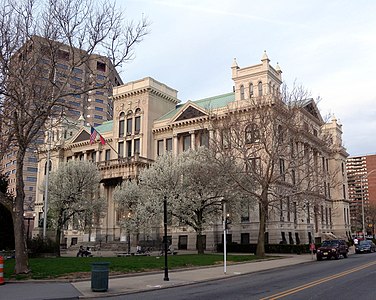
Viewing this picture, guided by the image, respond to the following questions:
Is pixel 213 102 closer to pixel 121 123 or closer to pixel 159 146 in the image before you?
pixel 159 146

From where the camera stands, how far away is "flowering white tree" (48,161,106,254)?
51594mm

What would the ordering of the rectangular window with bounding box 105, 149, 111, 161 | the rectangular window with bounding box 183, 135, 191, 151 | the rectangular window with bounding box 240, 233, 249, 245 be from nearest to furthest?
the rectangular window with bounding box 240, 233, 249, 245
the rectangular window with bounding box 183, 135, 191, 151
the rectangular window with bounding box 105, 149, 111, 161

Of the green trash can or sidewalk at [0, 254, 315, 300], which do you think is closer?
sidewalk at [0, 254, 315, 300]

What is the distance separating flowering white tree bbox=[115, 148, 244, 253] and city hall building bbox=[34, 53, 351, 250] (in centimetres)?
714

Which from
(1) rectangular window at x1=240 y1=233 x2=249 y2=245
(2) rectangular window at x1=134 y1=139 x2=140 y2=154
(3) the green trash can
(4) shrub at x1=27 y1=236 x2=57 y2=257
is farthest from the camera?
(2) rectangular window at x1=134 y1=139 x2=140 y2=154

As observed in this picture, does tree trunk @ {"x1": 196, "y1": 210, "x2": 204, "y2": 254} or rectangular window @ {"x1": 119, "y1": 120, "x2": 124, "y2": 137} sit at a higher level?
rectangular window @ {"x1": 119, "y1": 120, "x2": 124, "y2": 137}

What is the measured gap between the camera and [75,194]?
52.1 m

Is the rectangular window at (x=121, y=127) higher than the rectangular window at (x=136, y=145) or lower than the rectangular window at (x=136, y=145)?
higher

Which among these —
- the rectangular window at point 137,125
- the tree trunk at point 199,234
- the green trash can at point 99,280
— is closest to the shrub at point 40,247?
the tree trunk at point 199,234

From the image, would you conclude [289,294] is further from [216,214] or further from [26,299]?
[216,214]

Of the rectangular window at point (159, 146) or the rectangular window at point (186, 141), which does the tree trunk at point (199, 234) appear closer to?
the rectangular window at point (186, 141)

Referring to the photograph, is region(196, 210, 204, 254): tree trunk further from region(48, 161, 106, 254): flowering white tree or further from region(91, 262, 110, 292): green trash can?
region(91, 262, 110, 292): green trash can

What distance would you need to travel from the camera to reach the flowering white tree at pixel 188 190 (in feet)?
134

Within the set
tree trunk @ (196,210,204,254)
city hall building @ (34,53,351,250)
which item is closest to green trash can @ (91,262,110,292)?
tree trunk @ (196,210,204,254)
